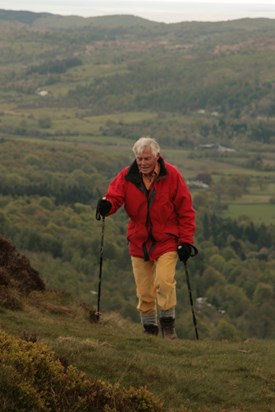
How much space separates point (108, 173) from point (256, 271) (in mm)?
60951

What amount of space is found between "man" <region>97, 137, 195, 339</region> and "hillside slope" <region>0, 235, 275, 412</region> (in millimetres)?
1158

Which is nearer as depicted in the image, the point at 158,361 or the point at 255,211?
the point at 158,361

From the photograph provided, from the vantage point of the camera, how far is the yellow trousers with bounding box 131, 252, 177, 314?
43.0 feet

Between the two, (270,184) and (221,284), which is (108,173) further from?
(221,284)

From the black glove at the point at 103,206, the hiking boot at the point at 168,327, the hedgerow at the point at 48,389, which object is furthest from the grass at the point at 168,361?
the black glove at the point at 103,206

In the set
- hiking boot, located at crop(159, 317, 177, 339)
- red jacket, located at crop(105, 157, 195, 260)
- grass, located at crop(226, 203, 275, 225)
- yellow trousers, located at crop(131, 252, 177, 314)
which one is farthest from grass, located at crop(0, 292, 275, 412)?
grass, located at crop(226, 203, 275, 225)

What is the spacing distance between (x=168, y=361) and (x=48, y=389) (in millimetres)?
4305

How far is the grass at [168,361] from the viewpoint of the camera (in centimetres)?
977

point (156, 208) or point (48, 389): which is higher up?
point (156, 208)

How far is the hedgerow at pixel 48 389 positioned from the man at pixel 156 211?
522cm

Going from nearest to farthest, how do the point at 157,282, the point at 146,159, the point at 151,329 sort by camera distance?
the point at 146,159 → the point at 157,282 → the point at 151,329

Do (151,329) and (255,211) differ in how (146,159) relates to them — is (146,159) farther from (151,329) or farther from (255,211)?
(255,211)

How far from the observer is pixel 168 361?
11.4 m

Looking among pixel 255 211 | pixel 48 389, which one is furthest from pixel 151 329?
pixel 255 211
